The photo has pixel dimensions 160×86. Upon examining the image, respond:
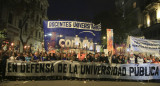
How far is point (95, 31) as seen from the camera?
13789 millimetres

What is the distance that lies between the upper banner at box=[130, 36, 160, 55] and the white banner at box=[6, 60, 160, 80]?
1902mm

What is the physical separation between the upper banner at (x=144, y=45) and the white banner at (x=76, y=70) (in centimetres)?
190

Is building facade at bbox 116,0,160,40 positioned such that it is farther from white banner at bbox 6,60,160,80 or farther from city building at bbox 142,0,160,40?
white banner at bbox 6,60,160,80

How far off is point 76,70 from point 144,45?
6134 mm

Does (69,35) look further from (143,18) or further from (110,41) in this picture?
(143,18)

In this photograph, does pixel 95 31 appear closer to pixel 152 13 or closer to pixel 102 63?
pixel 102 63

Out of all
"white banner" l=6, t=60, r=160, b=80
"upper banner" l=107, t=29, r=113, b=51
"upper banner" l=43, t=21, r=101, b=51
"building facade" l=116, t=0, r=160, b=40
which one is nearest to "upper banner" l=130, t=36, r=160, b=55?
"white banner" l=6, t=60, r=160, b=80

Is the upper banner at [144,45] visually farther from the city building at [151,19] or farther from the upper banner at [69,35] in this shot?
the city building at [151,19]

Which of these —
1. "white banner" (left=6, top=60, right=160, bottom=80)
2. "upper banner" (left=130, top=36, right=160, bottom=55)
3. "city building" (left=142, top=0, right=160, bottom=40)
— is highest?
"city building" (left=142, top=0, right=160, bottom=40)

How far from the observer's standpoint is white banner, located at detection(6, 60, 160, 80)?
11578 mm

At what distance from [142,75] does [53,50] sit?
689 cm

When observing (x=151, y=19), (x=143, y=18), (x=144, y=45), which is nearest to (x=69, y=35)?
(x=144, y=45)

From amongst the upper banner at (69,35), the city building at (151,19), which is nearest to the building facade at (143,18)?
the city building at (151,19)

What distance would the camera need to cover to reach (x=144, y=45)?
13555mm
